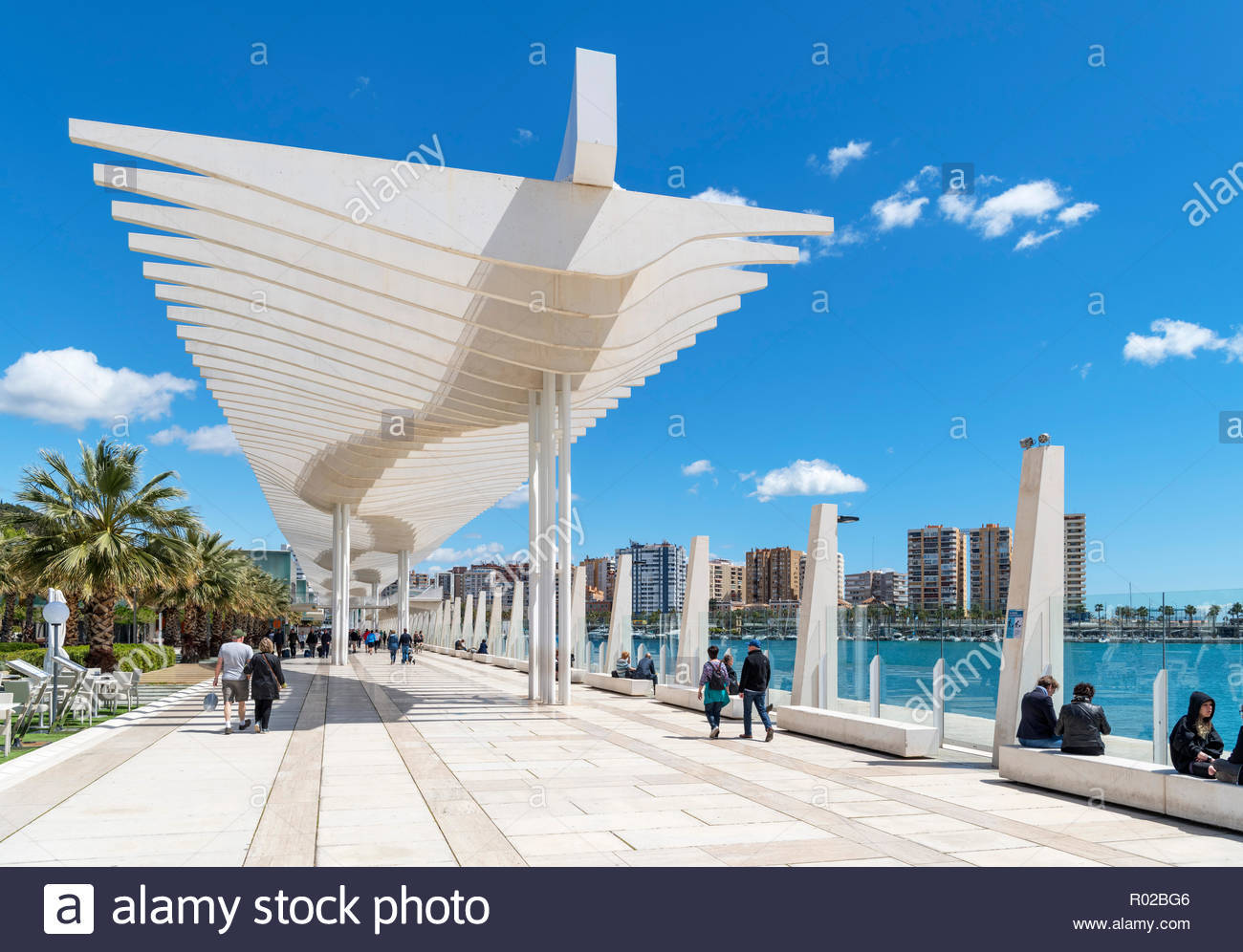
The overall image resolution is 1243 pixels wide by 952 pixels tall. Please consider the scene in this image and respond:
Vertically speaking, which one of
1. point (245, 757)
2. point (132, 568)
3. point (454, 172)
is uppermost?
point (454, 172)

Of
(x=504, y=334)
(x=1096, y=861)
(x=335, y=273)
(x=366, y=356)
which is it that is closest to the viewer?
(x=1096, y=861)

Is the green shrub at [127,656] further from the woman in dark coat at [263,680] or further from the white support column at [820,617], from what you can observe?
the white support column at [820,617]

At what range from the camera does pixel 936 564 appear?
3869cm

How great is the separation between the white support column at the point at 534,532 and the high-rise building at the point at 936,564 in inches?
664

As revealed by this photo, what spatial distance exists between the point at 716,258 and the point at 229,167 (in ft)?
24.0

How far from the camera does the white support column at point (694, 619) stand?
18.3 m

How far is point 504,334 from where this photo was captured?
17141 millimetres

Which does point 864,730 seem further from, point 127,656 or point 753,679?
point 127,656

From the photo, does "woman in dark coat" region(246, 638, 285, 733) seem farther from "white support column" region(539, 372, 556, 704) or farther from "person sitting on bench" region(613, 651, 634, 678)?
"person sitting on bench" region(613, 651, 634, 678)

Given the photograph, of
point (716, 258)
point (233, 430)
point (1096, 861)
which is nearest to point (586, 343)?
point (716, 258)

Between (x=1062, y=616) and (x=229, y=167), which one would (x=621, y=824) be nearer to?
(x=1062, y=616)

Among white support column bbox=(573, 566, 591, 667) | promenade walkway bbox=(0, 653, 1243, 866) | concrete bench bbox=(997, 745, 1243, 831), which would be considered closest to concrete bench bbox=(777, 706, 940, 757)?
promenade walkway bbox=(0, 653, 1243, 866)

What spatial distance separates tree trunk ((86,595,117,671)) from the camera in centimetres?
2355
